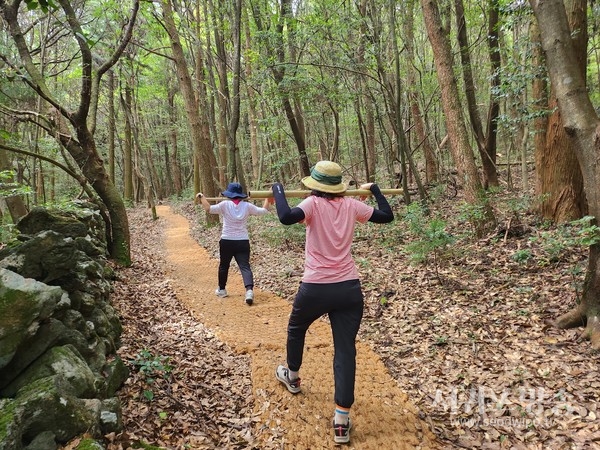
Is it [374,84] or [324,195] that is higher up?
[374,84]

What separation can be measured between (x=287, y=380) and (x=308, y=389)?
0.27 m

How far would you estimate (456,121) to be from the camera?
28.5 feet

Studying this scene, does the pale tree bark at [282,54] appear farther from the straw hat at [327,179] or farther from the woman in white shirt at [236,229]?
the straw hat at [327,179]

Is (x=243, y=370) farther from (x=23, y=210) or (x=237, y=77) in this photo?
(x=23, y=210)

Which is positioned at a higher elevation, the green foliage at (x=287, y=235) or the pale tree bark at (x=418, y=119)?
the pale tree bark at (x=418, y=119)

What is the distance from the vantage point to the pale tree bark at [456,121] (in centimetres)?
852

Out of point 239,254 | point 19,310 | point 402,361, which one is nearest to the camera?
point 19,310

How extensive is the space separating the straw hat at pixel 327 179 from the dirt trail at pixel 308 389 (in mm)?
2290

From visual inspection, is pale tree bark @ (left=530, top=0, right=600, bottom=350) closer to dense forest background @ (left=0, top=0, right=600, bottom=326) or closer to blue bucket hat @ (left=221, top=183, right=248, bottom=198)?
dense forest background @ (left=0, top=0, right=600, bottom=326)

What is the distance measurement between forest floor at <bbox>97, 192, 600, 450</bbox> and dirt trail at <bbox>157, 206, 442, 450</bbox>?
0.06 ft

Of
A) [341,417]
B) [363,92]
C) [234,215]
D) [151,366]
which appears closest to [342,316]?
[341,417]

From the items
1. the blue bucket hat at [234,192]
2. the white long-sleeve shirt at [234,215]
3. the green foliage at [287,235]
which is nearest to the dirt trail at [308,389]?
the white long-sleeve shirt at [234,215]

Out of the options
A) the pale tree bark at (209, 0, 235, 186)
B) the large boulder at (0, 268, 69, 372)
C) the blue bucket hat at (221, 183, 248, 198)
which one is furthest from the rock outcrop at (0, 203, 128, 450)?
the pale tree bark at (209, 0, 235, 186)

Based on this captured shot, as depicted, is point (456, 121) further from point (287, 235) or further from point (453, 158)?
point (287, 235)
